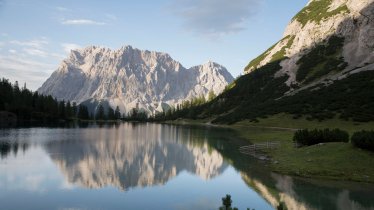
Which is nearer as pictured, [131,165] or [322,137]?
[131,165]

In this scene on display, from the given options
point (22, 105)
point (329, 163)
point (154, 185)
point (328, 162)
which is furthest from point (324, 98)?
point (22, 105)

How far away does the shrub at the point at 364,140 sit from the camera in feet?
126

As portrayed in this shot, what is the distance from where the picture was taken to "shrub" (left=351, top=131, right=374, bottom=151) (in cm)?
3845

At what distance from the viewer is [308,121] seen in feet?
380

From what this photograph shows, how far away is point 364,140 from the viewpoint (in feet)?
128

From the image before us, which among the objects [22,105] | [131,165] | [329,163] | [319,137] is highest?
[22,105]

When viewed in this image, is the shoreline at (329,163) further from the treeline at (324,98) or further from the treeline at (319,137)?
the treeline at (324,98)

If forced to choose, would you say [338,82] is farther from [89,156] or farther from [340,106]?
[89,156]

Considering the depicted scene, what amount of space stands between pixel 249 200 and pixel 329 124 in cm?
8695

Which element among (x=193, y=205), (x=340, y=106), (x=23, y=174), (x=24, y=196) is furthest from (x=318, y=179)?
(x=340, y=106)

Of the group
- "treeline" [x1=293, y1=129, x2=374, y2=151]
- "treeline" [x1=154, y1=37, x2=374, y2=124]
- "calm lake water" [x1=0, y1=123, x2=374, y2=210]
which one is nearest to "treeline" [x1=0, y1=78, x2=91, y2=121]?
"treeline" [x1=154, y1=37, x2=374, y2=124]

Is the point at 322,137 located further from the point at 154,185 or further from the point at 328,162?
the point at 154,185

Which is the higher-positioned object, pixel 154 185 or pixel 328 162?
pixel 328 162

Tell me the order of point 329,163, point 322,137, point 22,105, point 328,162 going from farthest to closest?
point 22,105 < point 322,137 < point 328,162 < point 329,163
